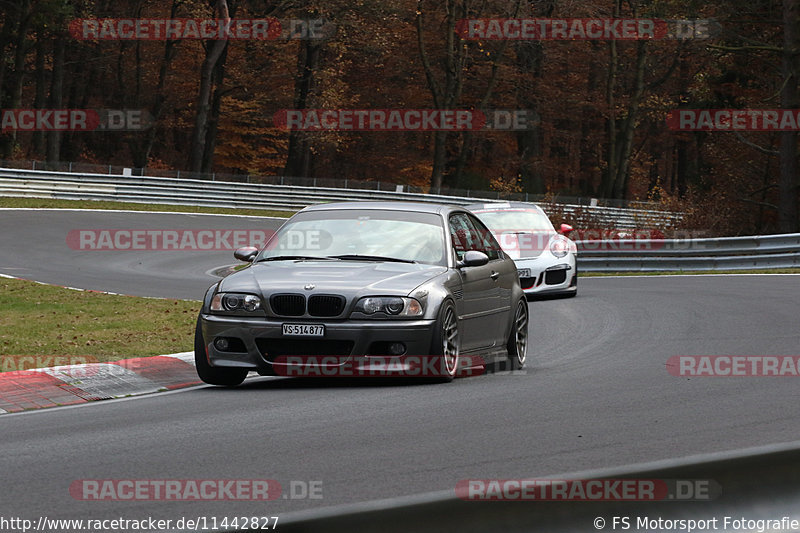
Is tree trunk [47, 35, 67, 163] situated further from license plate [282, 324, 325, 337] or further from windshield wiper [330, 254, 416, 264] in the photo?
license plate [282, 324, 325, 337]

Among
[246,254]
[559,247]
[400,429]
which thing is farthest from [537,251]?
[400,429]

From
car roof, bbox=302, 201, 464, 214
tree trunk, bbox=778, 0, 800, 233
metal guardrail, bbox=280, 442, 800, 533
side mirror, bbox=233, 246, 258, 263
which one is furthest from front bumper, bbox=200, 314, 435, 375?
tree trunk, bbox=778, 0, 800, 233

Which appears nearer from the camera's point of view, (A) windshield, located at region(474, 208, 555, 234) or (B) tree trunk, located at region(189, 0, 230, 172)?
(A) windshield, located at region(474, 208, 555, 234)

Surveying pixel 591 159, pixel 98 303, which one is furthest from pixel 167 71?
pixel 98 303

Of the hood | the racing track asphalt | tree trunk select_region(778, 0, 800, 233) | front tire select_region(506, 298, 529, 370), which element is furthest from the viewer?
tree trunk select_region(778, 0, 800, 233)

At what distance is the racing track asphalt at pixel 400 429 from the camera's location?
6.19 m

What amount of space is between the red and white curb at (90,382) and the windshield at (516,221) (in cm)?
1101

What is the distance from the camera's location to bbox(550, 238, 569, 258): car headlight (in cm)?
2020

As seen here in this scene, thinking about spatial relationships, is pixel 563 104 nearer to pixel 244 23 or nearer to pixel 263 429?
pixel 244 23

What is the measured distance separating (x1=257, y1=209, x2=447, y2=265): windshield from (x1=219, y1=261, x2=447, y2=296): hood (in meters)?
0.24

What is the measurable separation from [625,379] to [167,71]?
2389 inches

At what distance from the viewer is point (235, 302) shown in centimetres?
962

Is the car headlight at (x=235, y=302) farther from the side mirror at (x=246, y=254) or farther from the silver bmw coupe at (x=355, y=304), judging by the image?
the side mirror at (x=246, y=254)

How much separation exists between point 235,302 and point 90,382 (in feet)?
4.69
